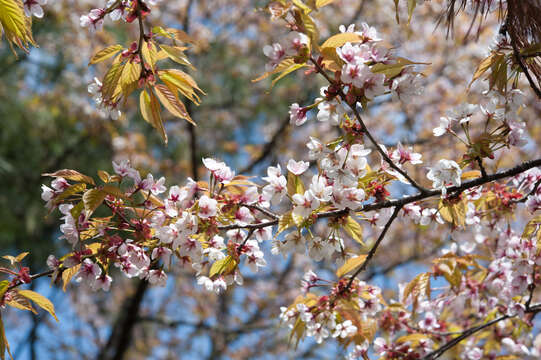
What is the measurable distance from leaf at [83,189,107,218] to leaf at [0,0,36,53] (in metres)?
0.31

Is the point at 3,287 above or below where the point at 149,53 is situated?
below

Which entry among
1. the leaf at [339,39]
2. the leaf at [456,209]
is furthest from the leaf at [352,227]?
the leaf at [339,39]

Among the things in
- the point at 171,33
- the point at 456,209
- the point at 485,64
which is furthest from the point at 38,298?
the point at 485,64

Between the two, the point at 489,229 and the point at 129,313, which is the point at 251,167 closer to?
the point at 129,313

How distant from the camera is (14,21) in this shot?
90 centimetres

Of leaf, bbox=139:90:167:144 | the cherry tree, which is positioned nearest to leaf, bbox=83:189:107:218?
the cherry tree

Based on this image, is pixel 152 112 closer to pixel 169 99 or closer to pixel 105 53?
pixel 169 99

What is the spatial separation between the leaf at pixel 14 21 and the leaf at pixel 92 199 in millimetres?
310

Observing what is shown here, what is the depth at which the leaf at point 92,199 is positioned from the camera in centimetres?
83

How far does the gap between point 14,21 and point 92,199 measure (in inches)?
15.4

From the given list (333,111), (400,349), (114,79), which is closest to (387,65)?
(333,111)

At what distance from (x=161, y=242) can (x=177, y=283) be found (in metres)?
4.73

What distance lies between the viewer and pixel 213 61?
4.16 meters

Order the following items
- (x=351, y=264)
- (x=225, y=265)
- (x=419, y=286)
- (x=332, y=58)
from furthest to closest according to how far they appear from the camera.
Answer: (x=419, y=286), (x=351, y=264), (x=225, y=265), (x=332, y=58)
